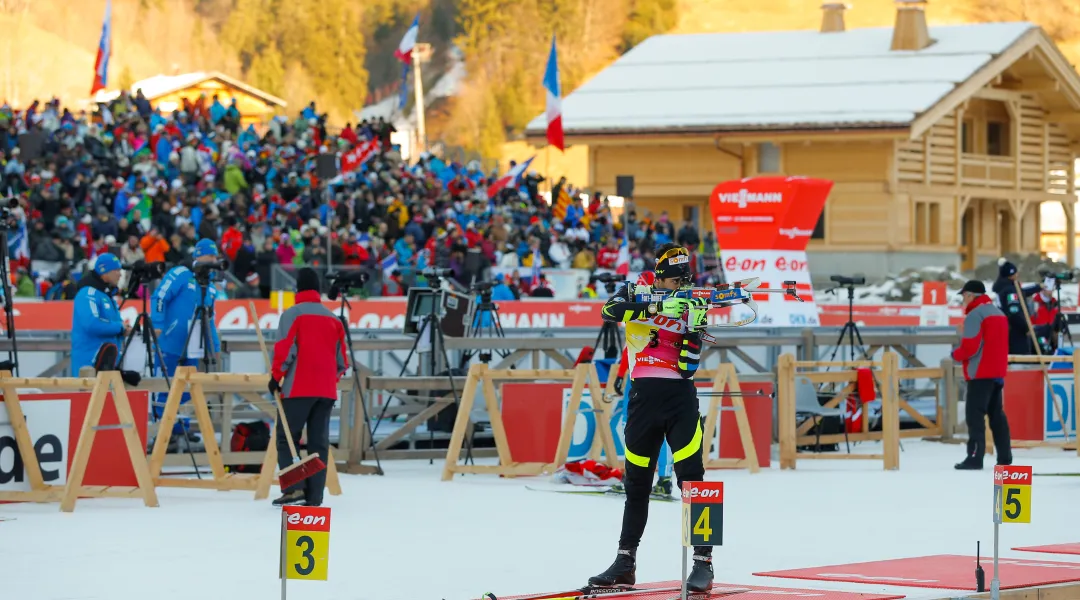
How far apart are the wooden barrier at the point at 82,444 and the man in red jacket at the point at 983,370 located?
7768 mm

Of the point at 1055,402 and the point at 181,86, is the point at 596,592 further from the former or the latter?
the point at 181,86

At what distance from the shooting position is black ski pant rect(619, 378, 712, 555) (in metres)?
9.77

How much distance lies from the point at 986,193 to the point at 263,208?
25.4 meters

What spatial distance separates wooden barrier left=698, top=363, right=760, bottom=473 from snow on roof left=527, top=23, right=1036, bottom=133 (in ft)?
95.2

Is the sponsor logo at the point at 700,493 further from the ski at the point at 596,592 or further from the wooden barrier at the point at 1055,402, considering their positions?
the wooden barrier at the point at 1055,402

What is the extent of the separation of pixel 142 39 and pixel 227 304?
83.0 meters

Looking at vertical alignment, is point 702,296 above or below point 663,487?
above

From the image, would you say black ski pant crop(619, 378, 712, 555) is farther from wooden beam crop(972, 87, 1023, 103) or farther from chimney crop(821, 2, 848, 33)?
chimney crop(821, 2, 848, 33)

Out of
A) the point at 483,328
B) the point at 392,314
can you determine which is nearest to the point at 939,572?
the point at 483,328

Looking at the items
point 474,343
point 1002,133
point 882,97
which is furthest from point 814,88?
point 474,343

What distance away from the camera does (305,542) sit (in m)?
7.67

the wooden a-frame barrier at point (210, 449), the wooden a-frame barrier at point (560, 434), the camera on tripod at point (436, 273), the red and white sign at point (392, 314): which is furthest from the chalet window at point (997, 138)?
the wooden a-frame barrier at point (210, 449)

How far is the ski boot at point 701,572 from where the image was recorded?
9.22 m

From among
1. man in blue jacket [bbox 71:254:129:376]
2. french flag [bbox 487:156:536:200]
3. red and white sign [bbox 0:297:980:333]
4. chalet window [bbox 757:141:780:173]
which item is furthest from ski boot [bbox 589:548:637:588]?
chalet window [bbox 757:141:780:173]
